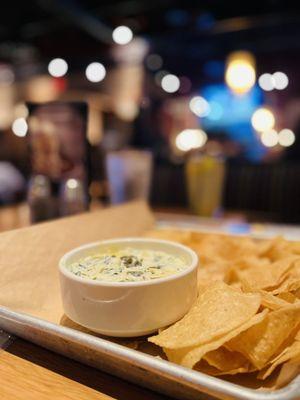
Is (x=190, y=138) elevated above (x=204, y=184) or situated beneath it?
situated beneath

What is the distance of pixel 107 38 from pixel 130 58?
2008mm

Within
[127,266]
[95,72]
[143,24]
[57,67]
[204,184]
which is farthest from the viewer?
[95,72]

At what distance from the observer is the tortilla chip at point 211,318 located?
684 mm

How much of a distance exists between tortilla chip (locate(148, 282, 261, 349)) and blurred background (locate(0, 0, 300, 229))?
36.0 inches

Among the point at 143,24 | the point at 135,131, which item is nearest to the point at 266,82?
the point at 143,24

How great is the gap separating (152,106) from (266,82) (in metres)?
3.19

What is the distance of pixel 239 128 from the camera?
1094 cm

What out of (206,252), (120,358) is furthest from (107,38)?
(120,358)

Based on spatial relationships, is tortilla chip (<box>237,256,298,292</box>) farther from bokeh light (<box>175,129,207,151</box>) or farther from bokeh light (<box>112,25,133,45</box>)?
bokeh light (<box>175,129,207,151</box>)

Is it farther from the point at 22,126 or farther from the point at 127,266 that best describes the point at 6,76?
the point at 127,266

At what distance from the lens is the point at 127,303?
744 mm

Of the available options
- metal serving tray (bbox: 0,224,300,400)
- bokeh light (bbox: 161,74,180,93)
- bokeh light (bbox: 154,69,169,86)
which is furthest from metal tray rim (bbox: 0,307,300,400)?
bokeh light (bbox: 161,74,180,93)

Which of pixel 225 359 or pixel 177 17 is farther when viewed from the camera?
pixel 177 17

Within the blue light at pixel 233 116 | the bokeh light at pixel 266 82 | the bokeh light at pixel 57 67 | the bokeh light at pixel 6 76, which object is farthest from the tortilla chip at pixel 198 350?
the bokeh light at pixel 6 76
